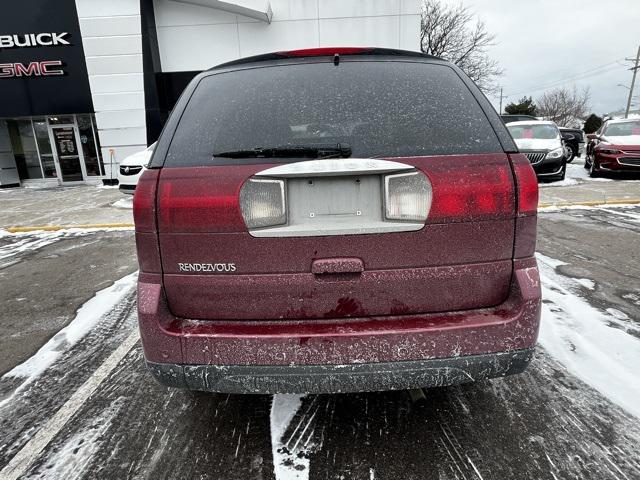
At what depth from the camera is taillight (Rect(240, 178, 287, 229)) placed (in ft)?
5.36

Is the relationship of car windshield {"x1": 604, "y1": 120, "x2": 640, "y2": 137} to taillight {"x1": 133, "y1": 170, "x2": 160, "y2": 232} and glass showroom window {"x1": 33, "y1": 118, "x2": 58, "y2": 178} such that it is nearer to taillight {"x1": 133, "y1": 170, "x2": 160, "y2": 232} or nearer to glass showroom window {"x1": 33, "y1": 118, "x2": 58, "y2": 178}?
taillight {"x1": 133, "y1": 170, "x2": 160, "y2": 232}

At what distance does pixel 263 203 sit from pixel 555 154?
35.5ft

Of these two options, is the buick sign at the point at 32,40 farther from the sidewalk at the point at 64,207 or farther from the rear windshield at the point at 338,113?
the rear windshield at the point at 338,113

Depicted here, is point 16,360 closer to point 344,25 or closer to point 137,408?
point 137,408

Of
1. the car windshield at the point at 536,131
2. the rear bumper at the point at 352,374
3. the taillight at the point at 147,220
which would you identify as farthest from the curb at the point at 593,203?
the taillight at the point at 147,220

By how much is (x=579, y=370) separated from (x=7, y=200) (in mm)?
14885

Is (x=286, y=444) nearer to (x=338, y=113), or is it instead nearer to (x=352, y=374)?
(x=352, y=374)

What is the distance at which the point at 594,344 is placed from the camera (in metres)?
2.83

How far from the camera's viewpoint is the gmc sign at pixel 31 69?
566 inches

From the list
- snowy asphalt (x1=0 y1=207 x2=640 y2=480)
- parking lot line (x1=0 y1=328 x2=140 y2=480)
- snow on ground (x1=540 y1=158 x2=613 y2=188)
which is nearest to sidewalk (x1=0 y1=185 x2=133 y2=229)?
parking lot line (x1=0 y1=328 x2=140 y2=480)

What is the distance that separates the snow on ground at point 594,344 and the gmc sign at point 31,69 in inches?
668

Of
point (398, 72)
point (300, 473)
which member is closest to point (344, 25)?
point (398, 72)

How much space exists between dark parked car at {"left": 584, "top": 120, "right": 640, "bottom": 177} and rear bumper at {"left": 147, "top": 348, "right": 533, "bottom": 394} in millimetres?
11878

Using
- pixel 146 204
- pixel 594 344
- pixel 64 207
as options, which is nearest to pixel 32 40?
pixel 64 207
